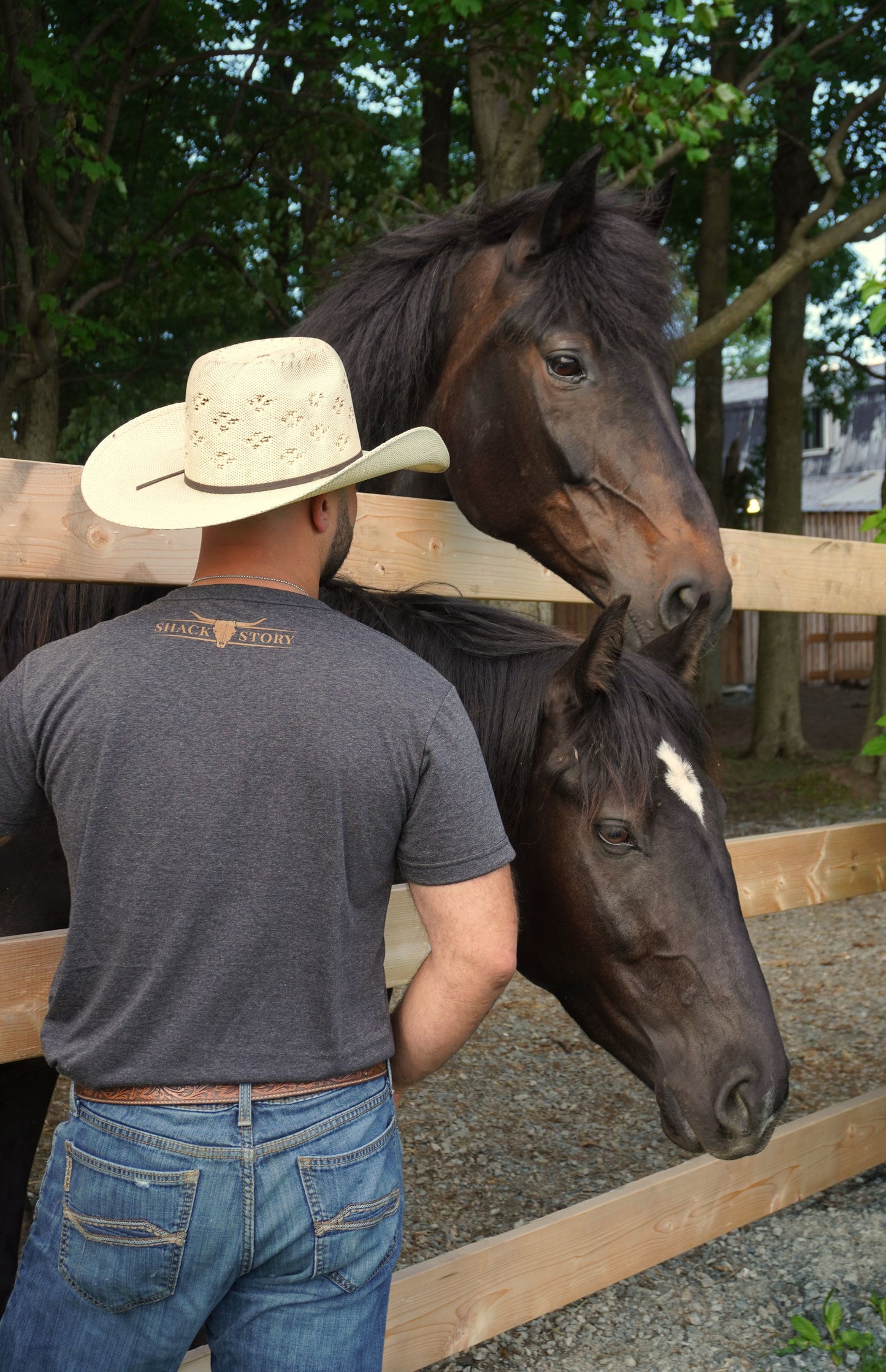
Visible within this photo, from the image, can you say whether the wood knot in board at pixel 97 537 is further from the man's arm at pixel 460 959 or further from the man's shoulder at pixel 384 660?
the man's arm at pixel 460 959

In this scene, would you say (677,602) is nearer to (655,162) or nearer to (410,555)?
(410,555)

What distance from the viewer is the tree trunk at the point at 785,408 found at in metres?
11.7

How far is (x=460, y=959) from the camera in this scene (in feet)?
5.20

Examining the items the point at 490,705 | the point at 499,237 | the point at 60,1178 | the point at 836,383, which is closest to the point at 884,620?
the point at 836,383

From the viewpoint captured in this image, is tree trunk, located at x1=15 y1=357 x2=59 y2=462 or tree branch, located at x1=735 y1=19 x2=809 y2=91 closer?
tree trunk, located at x1=15 y1=357 x2=59 y2=462

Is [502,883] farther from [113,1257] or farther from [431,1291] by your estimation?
[431,1291]

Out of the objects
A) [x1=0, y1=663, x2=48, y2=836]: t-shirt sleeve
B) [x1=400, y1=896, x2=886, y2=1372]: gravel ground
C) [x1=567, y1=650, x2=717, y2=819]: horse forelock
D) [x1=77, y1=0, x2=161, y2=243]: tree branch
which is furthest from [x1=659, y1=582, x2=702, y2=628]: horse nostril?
[x1=77, y1=0, x2=161, y2=243]: tree branch

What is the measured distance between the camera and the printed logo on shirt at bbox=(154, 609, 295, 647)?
59.3 inches

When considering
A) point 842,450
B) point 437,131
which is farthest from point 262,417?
point 842,450

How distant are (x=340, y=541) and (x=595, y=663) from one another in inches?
23.5

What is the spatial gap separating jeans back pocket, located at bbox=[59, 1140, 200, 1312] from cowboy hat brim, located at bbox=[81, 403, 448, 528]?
87 centimetres

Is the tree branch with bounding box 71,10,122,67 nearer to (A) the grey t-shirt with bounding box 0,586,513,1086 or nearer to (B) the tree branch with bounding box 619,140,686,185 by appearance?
(B) the tree branch with bounding box 619,140,686,185

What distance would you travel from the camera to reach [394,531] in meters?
2.53

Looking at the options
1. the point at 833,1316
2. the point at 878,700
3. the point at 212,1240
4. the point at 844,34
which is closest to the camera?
the point at 212,1240
